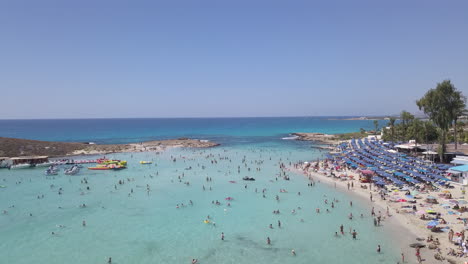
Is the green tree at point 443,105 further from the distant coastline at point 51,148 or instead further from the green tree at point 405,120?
the distant coastline at point 51,148

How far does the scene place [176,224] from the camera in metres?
30.5

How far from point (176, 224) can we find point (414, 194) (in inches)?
1152

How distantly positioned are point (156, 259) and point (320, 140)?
9680 centimetres

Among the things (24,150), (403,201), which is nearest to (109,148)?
(24,150)

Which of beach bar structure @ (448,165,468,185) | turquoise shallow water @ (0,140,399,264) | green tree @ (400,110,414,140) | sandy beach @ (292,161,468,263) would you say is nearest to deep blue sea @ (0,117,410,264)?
turquoise shallow water @ (0,140,399,264)

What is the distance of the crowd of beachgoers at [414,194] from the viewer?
2302 centimetres

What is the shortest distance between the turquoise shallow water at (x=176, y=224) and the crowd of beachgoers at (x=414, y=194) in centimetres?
299

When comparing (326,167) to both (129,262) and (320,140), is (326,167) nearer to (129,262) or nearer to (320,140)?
(129,262)

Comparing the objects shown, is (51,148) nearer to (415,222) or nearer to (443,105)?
(415,222)

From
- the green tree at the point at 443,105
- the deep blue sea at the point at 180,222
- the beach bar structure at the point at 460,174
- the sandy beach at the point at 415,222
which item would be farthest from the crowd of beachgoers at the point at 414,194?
the green tree at the point at 443,105

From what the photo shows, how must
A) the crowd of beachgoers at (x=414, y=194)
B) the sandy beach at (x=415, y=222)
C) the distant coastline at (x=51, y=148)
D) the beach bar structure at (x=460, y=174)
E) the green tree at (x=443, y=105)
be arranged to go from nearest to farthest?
1. the sandy beach at (x=415, y=222)
2. the crowd of beachgoers at (x=414, y=194)
3. the beach bar structure at (x=460, y=174)
4. the green tree at (x=443, y=105)
5. the distant coastline at (x=51, y=148)

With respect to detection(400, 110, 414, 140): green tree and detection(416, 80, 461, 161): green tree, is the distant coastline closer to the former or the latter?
detection(400, 110, 414, 140): green tree

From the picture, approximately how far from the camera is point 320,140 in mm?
110812

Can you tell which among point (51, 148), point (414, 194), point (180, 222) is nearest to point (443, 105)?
point (414, 194)
